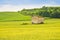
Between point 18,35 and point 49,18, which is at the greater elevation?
point 49,18

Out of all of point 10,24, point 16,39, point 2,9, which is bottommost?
point 16,39

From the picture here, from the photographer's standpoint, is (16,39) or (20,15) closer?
(16,39)

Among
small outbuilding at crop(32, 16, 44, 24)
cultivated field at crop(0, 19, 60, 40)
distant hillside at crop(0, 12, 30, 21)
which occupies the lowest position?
cultivated field at crop(0, 19, 60, 40)

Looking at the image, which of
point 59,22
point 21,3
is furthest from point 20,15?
point 59,22

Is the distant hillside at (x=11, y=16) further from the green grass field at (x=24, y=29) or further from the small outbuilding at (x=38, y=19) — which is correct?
the small outbuilding at (x=38, y=19)

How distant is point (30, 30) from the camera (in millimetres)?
3844

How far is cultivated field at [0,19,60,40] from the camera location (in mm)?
3729

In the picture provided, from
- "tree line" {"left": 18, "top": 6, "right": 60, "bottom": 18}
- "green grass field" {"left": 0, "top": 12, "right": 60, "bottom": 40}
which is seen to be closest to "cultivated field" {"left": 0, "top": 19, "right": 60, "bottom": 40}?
"green grass field" {"left": 0, "top": 12, "right": 60, "bottom": 40}

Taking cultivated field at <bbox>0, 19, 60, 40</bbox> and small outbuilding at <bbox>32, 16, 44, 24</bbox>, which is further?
small outbuilding at <bbox>32, 16, 44, 24</bbox>

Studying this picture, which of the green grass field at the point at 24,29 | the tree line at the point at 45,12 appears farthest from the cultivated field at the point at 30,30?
the tree line at the point at 45,12

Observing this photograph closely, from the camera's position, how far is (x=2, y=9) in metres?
3.94

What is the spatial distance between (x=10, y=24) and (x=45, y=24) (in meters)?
0.65

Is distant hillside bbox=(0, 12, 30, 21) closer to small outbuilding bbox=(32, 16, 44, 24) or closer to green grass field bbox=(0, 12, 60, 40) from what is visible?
green grass field bbox=(0, 12, 60, 40)

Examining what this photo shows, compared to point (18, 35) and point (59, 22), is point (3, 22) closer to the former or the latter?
point (18, 35)
